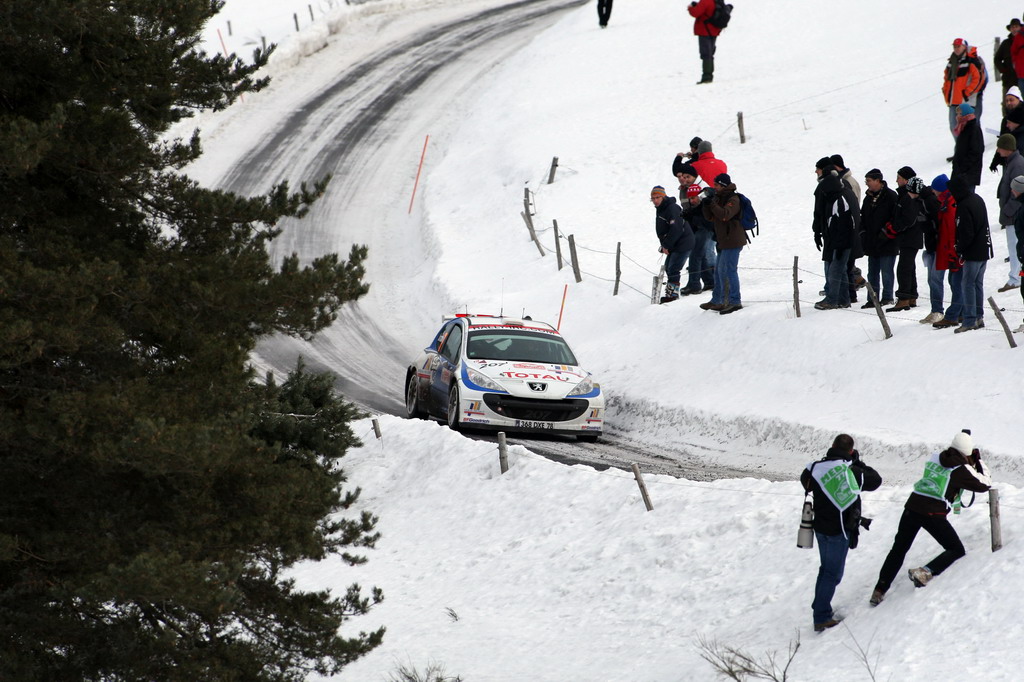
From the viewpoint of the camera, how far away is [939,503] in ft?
26.8

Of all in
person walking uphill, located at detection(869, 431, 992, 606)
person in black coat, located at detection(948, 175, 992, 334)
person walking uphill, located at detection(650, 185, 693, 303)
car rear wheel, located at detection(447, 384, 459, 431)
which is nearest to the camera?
person walking uphill, located at detection(869, 431, 992, 606)

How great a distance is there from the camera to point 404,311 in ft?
80.7

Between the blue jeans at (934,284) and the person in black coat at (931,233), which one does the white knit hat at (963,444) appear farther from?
the blue jeans at (934,284)

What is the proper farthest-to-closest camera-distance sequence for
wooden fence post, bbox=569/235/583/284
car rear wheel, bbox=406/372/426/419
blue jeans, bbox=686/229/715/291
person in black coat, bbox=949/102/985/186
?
wooden fence post, bbox=569/235/583/284, blue jeans, bbox=686/229/715/291, car rear wheel, bbox=406/372/426/419, person in black coat, bbox=949/102/985/186

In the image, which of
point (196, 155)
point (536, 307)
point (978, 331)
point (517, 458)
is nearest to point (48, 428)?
point (196, 155)

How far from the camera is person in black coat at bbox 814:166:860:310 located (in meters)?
14.9

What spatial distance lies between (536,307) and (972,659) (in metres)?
15.6

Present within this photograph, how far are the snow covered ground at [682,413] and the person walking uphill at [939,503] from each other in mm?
137

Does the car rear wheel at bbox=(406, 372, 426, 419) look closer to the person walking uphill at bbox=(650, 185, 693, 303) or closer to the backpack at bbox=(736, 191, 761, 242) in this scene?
the person walking uphill at bbox=(650, 185, 693, 303)

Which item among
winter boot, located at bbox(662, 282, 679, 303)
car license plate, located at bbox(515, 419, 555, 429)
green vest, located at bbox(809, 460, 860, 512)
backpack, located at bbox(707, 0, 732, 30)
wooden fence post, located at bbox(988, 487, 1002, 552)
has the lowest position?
car license plate, located at bbox(515, 419, 555, 429)

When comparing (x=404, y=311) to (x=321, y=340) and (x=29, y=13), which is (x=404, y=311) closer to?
(x=321, y=340)

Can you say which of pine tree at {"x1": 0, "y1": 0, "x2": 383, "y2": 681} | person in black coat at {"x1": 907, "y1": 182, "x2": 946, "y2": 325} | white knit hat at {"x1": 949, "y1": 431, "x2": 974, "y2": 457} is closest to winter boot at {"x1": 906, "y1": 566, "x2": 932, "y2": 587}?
white knit hat at {"x1": 949, "y1": 431, "x2": 974, "y2": 457}

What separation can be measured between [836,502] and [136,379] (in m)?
5.46

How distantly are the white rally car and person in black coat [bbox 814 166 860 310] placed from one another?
3733 millimetres
